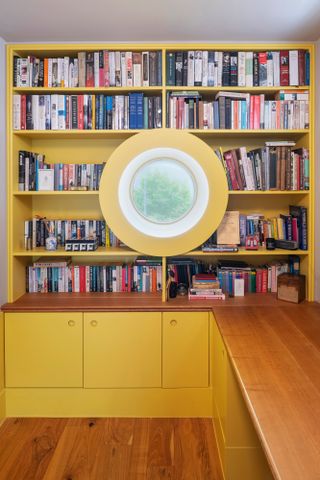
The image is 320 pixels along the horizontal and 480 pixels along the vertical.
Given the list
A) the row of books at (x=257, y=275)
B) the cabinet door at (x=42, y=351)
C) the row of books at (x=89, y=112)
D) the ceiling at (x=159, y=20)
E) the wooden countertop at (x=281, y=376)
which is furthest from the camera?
the row of books at (x=257, y=275)

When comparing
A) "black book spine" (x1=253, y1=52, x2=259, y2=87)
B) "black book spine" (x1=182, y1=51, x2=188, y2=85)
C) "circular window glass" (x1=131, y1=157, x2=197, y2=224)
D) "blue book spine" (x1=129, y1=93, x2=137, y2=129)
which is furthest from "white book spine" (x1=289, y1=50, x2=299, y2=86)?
"blue book spine" (x1=129, y1=93, x2=137, y2=129)

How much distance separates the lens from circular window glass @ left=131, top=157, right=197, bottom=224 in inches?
116

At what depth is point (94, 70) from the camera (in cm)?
268

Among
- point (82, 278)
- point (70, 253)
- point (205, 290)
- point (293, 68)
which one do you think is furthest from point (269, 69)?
point (82, 278)

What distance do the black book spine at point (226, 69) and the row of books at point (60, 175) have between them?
965mm

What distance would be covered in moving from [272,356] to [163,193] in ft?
5.09

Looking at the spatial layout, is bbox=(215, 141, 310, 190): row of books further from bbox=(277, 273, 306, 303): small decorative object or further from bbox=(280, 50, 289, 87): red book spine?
bbox=(277, 273, 306, 303): small decorative object

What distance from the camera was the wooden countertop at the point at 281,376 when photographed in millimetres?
1124

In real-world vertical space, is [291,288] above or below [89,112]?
below

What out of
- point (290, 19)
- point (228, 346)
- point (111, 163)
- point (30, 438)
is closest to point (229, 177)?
A: point (111, 163)

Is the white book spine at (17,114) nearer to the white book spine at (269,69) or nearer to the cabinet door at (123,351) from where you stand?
the cabinet door at (123,351)

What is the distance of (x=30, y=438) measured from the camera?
2.42 m

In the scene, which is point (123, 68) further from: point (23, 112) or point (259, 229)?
point (259, 229)

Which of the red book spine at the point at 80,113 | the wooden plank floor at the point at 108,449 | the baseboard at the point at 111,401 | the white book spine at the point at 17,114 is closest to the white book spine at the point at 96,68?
the red book spine at the point at 80,113
